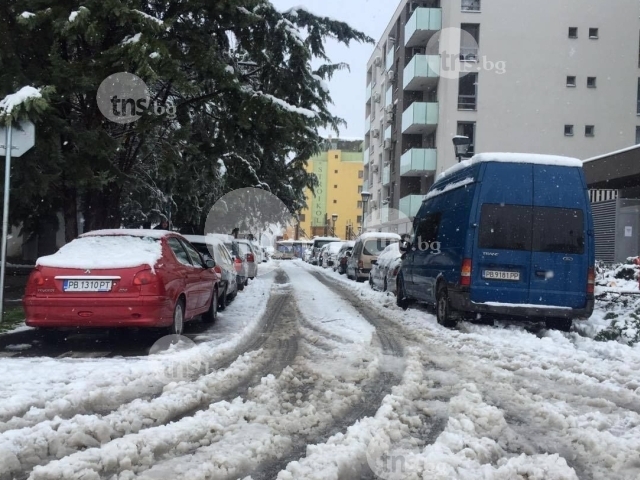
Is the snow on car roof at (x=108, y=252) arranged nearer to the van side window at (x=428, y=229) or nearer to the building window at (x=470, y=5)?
the van side window at (x=428, y=229)

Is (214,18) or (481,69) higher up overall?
(481,69)

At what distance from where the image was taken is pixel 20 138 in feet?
28.7

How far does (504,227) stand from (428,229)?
2470mm

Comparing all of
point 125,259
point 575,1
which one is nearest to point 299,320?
point 125,259

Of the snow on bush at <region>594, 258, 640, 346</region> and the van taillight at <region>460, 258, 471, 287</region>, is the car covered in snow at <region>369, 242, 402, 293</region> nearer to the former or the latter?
the snow on bush at <region>594, 258, 640, 346</region>

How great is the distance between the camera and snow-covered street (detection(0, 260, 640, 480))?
3.50 meters

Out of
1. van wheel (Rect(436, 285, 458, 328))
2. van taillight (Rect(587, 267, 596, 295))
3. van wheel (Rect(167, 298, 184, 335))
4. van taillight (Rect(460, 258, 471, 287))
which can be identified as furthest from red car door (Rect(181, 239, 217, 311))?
van taillight (Rect(587, 267, 596, 295))

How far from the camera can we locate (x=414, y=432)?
4168 mm

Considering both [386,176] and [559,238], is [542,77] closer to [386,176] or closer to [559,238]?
[386,176]

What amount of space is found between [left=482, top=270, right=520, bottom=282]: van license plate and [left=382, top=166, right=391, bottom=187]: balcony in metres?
37.4

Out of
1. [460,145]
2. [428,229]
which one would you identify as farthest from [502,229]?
[460,145]

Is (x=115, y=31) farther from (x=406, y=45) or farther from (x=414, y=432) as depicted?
(x=406, y=45)

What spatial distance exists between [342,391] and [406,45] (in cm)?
3730

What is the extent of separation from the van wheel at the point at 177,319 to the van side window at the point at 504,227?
4.42 m
